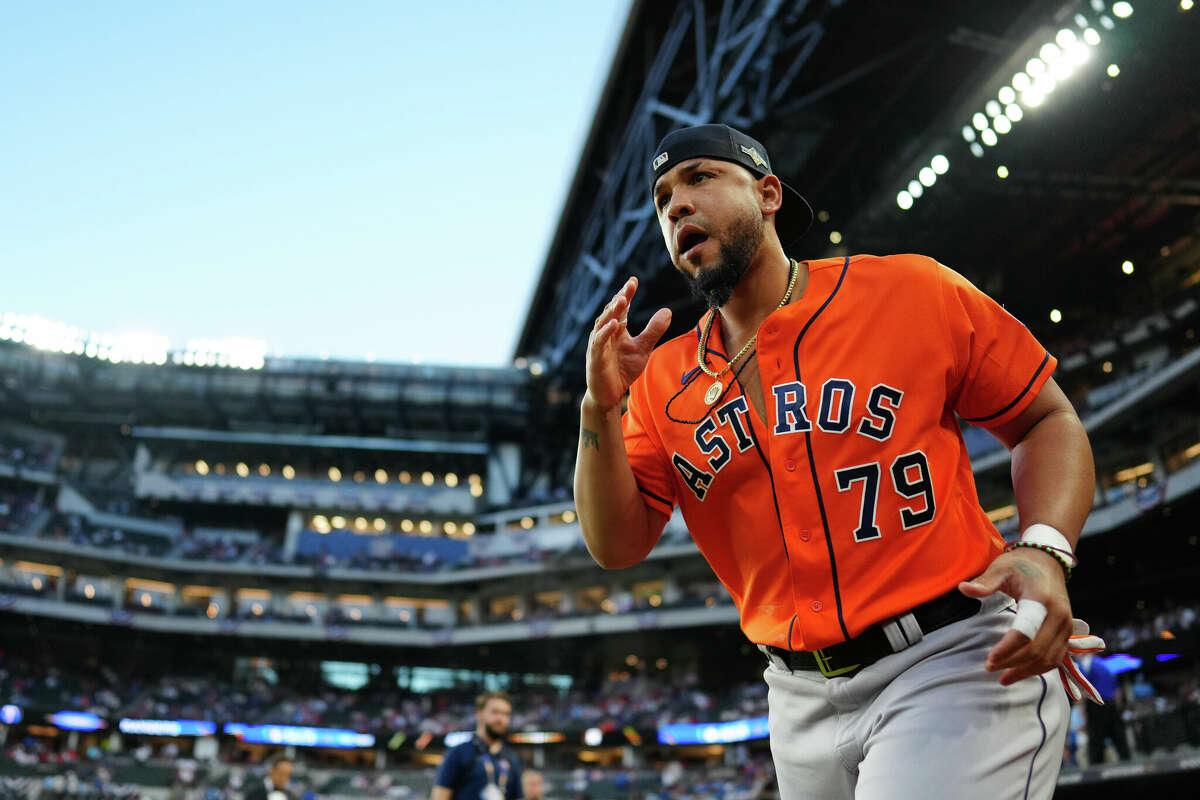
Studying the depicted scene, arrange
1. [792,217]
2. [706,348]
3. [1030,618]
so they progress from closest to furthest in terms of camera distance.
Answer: [1030,618], [706,348], [792,217]

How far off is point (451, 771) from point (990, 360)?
5840 mm

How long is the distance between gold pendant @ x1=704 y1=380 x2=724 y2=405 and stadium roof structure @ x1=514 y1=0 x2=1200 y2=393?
16.2m

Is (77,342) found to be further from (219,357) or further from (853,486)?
(853,486)

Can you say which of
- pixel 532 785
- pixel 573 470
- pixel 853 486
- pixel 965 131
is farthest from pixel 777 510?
pixel 573 470

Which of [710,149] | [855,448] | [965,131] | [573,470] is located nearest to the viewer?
[855,448]

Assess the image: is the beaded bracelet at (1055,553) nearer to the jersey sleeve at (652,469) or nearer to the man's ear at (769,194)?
the jersey sleeve at (652,469)

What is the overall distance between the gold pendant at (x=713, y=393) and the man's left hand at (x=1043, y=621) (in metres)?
0.79

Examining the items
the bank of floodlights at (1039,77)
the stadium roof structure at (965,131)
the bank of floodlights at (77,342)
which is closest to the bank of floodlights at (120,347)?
the bank of floodlights at (77,342)

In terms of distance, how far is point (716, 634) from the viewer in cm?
4188

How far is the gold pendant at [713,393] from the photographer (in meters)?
2.32

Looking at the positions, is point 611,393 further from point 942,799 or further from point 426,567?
point 426,567

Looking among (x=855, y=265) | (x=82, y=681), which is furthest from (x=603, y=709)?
(x=855, y=265)

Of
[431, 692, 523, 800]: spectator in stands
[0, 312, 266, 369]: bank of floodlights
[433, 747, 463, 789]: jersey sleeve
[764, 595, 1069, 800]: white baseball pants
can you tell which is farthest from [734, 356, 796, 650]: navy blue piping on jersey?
[0, 312, 266, 369]: bank of floodlights

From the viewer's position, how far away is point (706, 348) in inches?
98.6
